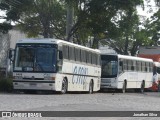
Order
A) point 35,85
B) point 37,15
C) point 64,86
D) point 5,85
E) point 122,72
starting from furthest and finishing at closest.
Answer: point 37,15, point 122,72, point 5,85, point 64,86, point 35,85

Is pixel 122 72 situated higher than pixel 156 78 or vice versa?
pixel 122 72

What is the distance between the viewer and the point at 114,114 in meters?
16.2

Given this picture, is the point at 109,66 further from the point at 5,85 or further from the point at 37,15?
the point at 37,15

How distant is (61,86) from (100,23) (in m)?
14.9

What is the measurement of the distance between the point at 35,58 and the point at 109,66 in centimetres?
1101

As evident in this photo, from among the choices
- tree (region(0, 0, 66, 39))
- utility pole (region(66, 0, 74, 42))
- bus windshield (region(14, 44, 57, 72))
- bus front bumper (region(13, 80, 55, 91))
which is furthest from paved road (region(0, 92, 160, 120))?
tree (region(0, 0, 66, 39))

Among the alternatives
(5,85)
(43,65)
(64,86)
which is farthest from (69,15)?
(43,65)

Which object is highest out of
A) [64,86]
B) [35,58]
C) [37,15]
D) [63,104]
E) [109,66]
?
[37,15]

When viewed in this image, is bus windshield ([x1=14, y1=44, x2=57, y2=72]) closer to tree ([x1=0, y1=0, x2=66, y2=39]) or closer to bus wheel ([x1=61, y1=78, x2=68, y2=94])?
bus wheel ([x1=61, y1=78, x2=68, y2=94])

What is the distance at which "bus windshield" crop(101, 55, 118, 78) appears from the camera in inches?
1537

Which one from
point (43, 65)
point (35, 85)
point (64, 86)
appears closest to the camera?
point (35, 85)

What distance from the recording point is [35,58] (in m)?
29.4

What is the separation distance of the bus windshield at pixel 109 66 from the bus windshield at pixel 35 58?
34.1 ft

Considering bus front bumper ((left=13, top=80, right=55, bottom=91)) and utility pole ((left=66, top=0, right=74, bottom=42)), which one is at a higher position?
utility pole ((left=66, top=0, right=74, bottom=42))
